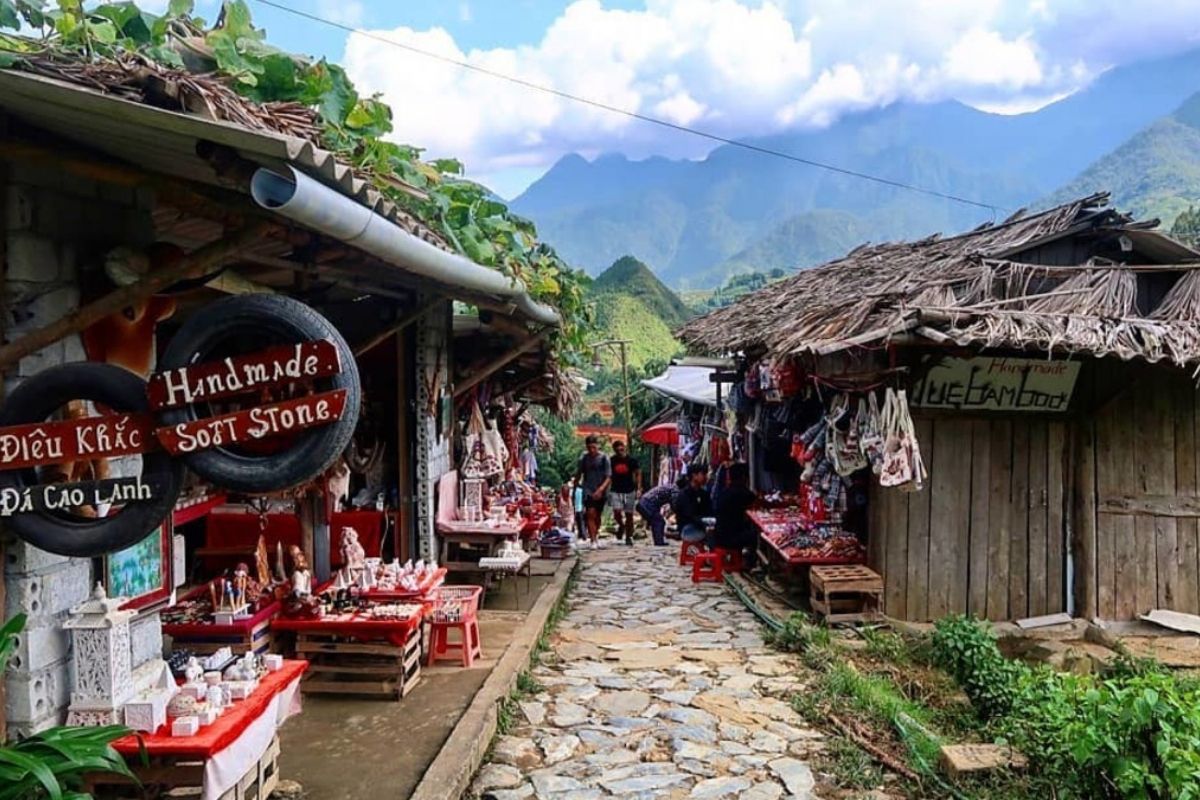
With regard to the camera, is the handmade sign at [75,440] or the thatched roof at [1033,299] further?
the thatched roof at [1033,299]

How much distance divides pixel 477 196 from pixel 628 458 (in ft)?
27.5

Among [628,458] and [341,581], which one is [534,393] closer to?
[628,458]

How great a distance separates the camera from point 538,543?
496 inches

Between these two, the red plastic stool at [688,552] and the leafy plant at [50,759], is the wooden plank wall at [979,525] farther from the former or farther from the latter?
the leafy plant at [50,759]

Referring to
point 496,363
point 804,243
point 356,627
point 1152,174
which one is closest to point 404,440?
point 496,363

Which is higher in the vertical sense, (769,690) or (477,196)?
(477,196)

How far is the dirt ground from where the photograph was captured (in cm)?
500

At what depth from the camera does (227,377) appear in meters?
3.06

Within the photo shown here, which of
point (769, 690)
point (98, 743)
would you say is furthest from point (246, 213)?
point (769, 690)

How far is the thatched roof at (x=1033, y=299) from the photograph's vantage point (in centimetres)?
781

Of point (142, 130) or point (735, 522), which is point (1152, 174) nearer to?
point (735, 522)

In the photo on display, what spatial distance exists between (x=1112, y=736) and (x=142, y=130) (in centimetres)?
501

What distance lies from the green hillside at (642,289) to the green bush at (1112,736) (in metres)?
31.2

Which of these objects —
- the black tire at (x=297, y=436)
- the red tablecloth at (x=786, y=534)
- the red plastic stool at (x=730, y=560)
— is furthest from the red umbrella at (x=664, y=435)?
the black tire at (x=297, y=436)
